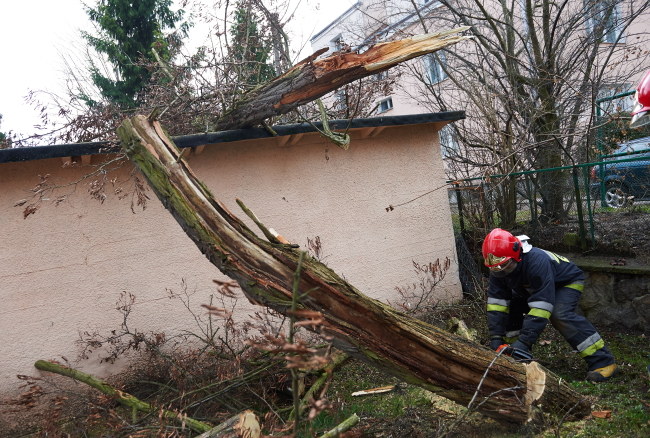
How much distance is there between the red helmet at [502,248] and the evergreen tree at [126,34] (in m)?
13.0

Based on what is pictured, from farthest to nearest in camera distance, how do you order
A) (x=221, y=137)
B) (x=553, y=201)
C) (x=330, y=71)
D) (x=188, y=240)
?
(x=553, y=201), (x=188, y=240), (x=221, y=137), (x=330, y=71)

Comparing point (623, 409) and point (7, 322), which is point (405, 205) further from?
point (7, 322)

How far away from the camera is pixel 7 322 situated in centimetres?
519

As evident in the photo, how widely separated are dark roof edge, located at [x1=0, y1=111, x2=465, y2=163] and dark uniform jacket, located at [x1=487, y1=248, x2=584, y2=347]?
2696 millimetres

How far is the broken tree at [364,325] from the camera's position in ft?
10.8

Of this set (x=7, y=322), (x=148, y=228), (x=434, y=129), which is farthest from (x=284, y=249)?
(x=434, y=129)

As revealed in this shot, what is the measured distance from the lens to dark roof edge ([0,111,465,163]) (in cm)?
503

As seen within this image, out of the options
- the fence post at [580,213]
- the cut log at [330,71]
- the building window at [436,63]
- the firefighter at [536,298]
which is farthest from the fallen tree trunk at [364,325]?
the building window at [436,63]

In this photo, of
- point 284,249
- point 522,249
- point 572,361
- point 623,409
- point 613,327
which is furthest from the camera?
point 613,327

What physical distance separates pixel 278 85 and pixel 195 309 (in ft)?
8.95

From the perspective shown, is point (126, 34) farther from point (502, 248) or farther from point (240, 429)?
point (240, 429)

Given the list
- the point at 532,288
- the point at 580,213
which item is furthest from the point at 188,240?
the point at 580,213

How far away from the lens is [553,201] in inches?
278

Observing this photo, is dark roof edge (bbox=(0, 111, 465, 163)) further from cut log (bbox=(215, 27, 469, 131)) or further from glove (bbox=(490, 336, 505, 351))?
glove (bbox=(490, 336, 505, 351))
